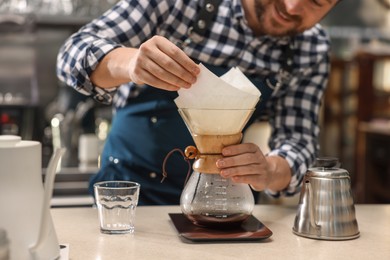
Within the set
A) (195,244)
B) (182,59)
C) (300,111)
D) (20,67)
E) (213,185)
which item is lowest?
(195,244)

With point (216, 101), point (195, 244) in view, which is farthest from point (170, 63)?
point (195, 244)

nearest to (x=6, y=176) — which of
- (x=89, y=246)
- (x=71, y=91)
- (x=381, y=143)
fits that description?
(x=89, y=246)

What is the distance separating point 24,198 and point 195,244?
38 cm

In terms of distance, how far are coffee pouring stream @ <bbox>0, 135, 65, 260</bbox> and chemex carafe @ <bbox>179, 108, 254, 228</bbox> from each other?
1.19 ft

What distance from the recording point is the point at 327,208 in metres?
1.32

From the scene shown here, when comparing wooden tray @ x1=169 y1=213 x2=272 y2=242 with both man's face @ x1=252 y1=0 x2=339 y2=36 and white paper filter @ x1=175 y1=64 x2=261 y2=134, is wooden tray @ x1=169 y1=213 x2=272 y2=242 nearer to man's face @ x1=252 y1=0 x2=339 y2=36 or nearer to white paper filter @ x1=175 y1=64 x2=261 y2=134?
white paper filter @ x1=175 y1=64 x2=261 y2=134

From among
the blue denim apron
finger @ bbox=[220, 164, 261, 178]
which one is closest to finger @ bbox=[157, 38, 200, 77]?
finger @ bbox=[220, 164, 261, 178]

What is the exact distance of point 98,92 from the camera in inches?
66.1

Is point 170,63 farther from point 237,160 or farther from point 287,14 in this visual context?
point 287,14

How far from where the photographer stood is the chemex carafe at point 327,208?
1.32 m

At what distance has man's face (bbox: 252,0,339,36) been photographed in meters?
1.74

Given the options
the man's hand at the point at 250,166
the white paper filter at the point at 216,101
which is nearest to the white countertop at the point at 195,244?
the man's hand at the point at 250,166

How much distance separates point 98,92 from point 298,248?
730 mm

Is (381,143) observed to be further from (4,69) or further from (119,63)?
(119,63)
